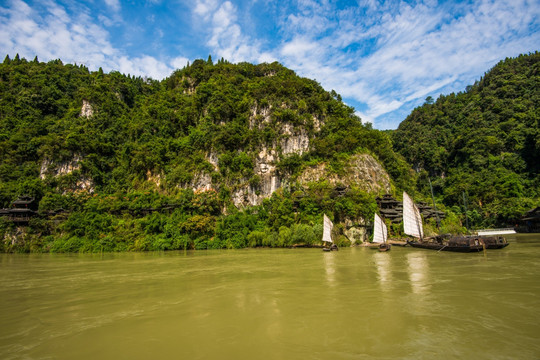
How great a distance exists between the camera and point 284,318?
668 cm

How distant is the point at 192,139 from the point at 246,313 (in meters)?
41.7

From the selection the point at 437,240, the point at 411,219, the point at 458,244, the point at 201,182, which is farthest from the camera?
the point at 201,182

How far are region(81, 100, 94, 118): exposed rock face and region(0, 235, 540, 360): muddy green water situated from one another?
168ft

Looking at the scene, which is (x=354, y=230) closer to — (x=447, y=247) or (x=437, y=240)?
(x=437, y=240)

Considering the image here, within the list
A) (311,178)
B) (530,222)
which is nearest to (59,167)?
(311,178)

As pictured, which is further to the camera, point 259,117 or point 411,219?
point 259,117

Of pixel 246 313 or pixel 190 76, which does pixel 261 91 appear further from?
pixel 246 313

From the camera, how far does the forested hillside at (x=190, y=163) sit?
3359 cm

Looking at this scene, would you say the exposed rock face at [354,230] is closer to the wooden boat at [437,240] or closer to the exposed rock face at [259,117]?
the wooden boat at [437,240]

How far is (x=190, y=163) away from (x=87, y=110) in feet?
93.4

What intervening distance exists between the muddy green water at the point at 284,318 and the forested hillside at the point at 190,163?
66.1 feet

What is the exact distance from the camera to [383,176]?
4100cm

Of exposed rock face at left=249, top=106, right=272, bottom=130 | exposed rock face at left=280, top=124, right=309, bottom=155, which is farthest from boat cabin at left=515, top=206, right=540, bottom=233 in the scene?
exposed rock face at left=249, top=106, right=272, bottom=130

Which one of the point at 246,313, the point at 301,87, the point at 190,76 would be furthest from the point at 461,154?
the point at 246,313
